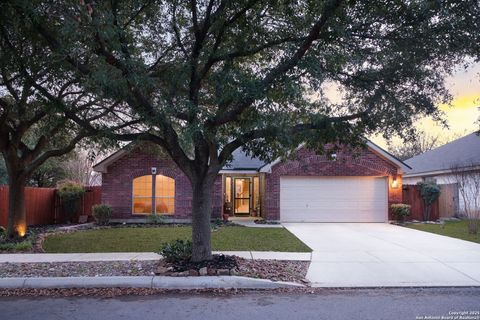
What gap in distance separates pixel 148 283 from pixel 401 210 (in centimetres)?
1533

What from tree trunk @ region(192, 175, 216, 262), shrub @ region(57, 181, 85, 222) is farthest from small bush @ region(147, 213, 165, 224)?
tree trunk @ region(192, 175, 216, 262)

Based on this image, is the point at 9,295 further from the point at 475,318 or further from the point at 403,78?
the point at 403,78

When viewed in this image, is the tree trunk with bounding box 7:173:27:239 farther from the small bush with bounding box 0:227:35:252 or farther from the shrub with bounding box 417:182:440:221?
the shrub with bounding box 417:182:440:221

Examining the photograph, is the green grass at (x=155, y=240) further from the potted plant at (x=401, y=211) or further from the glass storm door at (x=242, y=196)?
the glass storm door at (x=242, y=196)

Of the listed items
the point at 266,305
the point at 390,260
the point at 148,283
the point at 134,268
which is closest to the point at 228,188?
the point at 390,260

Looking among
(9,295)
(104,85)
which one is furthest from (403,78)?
(9,295)

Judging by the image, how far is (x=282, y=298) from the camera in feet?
24.4

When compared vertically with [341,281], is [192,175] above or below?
above

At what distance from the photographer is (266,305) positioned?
22.9 ft

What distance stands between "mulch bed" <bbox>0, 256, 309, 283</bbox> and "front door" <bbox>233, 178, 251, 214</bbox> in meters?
14.5

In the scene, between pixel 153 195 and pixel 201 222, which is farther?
pixel 153 195

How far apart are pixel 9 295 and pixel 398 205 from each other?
17358 mm

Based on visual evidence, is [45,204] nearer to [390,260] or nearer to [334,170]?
[334,170]

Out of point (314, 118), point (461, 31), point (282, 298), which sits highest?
point (461, 31)
